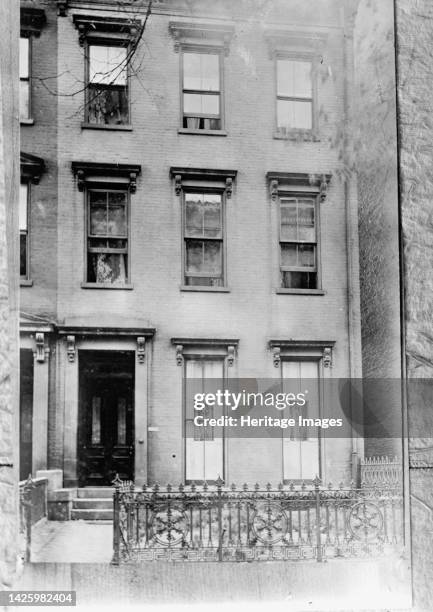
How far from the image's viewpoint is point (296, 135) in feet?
12.0

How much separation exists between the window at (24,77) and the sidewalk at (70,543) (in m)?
2.20

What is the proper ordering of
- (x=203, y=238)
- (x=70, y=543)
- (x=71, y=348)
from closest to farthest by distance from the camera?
(x=70, y=543), (x=71, y=348), (x=203, y=238)

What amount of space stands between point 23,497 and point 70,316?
969 millimetres

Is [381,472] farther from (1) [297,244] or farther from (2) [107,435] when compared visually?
(2) [107,435]

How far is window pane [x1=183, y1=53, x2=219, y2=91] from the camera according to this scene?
3.62m

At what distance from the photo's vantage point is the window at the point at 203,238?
11.8ft

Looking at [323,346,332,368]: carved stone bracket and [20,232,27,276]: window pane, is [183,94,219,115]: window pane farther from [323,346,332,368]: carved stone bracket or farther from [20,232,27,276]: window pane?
[323,346,332,368]: carved stone bracket

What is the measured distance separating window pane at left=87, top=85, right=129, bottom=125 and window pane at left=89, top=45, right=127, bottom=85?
4 cm

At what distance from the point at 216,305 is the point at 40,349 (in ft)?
3.19

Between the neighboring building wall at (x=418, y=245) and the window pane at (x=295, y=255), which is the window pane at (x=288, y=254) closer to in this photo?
the window pane at (x=295, y=255)

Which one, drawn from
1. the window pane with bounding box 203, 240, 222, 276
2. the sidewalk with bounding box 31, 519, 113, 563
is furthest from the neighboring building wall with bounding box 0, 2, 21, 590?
the window pane with bounding box 203, 240, 222, 276

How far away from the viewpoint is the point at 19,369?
135 inches

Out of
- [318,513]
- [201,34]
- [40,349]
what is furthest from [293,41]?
[318,513]

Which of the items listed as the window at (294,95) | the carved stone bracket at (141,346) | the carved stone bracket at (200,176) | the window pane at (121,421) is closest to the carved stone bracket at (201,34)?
the window at (294,95)
